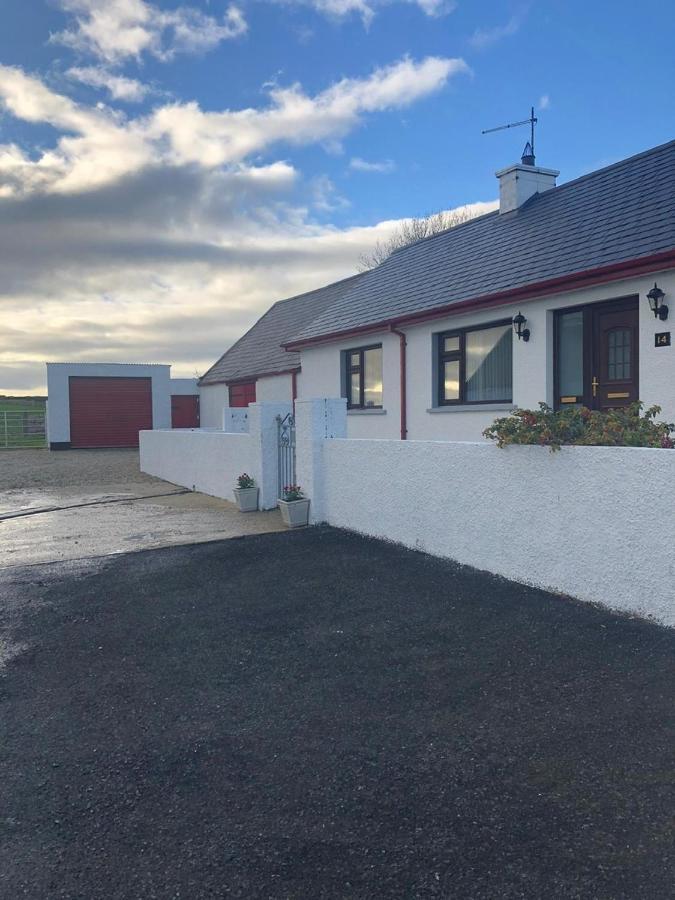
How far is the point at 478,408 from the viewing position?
11.7 meters

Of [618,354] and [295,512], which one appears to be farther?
[295,512]

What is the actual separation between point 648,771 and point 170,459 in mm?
15783

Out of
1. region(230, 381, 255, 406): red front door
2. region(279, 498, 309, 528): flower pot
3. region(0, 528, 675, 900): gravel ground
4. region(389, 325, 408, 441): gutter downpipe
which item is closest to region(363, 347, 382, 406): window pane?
region(389, 325, 408, 441): gutter downpipe

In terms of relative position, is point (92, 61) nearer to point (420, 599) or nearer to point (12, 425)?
point (420, 599)

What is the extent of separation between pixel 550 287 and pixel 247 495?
600cm

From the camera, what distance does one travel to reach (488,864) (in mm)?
2578

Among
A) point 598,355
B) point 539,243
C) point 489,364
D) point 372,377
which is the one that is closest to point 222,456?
point 372,377

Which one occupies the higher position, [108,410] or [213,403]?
[213,403]

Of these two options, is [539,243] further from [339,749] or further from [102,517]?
[339,749]

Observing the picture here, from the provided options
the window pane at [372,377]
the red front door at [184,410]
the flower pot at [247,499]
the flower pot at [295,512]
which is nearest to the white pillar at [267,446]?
the flower pot at [247,499]

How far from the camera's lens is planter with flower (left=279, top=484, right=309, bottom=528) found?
31.9 ft

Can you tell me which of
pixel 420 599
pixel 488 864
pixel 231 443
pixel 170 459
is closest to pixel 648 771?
pixel 488 864

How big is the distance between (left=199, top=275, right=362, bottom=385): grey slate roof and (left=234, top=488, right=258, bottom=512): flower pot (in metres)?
9.48

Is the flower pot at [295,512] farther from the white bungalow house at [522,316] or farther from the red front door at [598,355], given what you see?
the red front door at [598,355]
